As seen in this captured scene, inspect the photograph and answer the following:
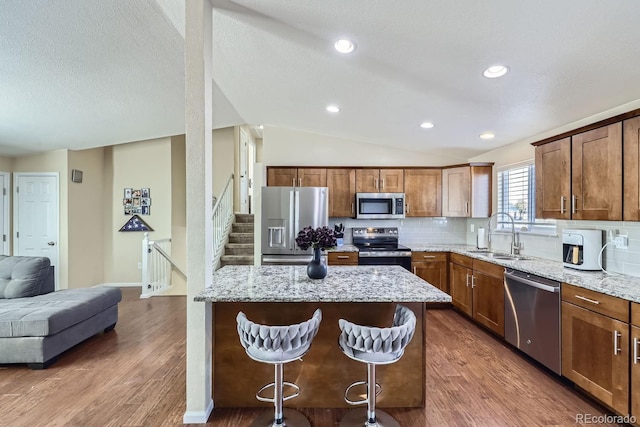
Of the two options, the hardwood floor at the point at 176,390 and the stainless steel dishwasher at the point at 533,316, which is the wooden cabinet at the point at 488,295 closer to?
the stainless steel dishwasher at the point at 533,316

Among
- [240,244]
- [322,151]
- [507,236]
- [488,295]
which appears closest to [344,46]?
[322,151]

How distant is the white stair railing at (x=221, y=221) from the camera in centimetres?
490

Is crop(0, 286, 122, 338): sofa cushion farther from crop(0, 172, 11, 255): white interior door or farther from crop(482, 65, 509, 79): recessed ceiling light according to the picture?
crop(482, 65, 509, 79): recessed ceiling light

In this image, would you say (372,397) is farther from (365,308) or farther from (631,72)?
(631,72)

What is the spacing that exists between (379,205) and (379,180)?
399 mm

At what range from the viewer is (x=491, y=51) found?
6.67 ft

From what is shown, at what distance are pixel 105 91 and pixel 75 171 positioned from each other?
2.78 meters

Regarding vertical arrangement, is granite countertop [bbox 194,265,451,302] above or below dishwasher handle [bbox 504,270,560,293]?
above

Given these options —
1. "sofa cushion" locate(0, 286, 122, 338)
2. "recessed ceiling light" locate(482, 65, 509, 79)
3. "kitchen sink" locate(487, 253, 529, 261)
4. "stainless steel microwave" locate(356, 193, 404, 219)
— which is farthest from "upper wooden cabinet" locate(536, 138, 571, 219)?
"sofa cushion" locate(0, 286, 122, 338)

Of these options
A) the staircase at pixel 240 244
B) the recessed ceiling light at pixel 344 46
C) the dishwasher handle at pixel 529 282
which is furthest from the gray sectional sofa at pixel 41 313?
the dishwasher handle at pixel 529 282

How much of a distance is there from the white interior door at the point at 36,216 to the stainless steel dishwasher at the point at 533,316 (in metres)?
6.57

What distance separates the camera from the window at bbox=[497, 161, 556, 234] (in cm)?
358

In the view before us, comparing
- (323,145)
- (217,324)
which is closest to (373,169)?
(323,145)

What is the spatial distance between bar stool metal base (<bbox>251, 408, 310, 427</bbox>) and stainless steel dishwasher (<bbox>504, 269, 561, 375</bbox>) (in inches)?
82.1
